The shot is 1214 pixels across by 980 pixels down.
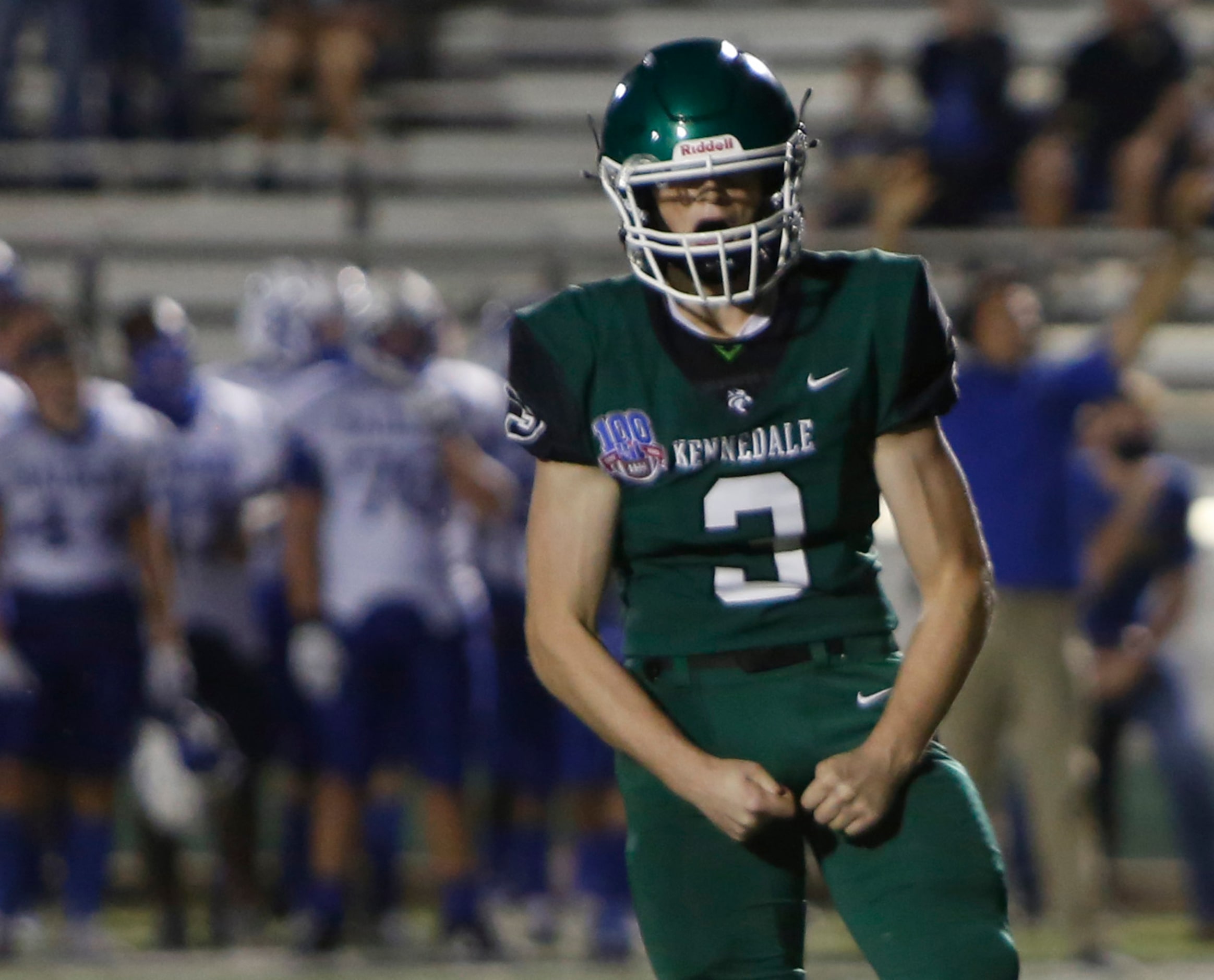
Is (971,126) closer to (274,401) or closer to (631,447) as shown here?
(274,401)

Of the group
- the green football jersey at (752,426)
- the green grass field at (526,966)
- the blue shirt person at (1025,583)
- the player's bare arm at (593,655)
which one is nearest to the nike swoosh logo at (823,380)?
the green football jersey at (752,426)

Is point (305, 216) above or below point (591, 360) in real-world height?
below

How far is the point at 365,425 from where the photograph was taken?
714cm

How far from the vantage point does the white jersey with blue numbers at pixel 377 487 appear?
7125 mm

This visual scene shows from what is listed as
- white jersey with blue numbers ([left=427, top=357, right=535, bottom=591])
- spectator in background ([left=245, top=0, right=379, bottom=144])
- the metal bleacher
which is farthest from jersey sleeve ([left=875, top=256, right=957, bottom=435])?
spectator in background ([left=245, top=0, right=379, bottom=144])

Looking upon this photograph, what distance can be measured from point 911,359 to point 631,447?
0.36 m

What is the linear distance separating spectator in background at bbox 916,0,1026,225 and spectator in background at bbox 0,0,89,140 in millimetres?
4206

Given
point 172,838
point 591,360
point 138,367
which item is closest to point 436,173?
point 138,367

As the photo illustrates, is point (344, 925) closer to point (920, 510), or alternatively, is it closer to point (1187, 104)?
point (920, 510)

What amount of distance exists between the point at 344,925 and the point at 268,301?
2.57m

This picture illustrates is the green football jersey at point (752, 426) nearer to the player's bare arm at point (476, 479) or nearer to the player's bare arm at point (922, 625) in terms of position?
the player's bare arm at point (922, 625)

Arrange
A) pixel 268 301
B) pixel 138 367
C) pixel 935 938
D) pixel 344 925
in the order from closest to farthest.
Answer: pixel 935 938 → pixel 344 925 → pixel 138 367 → pixel 268 301

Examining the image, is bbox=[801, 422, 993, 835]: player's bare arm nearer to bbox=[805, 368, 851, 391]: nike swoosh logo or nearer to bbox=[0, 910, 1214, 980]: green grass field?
bbox=[805, 368, 851, 391]: nike swoosh logo

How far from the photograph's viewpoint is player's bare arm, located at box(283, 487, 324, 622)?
7199 mm
